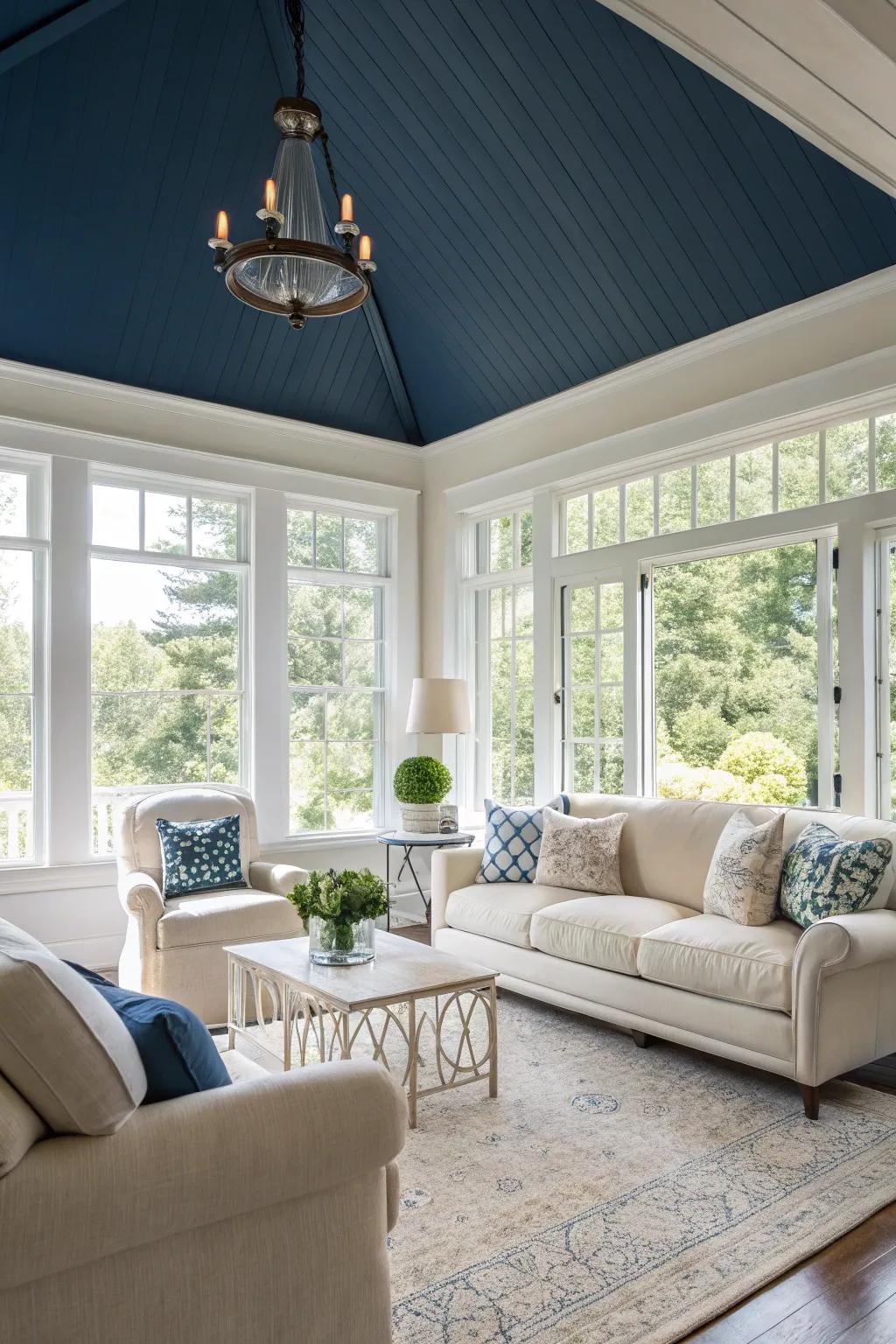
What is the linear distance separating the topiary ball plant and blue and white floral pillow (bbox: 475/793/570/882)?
34.7 inches

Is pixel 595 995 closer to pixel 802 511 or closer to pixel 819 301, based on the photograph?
pixel 802 511

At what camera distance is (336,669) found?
621 cm

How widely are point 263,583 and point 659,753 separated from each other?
8.12 ft

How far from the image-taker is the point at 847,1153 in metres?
2.88

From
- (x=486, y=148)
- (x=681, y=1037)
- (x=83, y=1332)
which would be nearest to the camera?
(x=83, y=1332)

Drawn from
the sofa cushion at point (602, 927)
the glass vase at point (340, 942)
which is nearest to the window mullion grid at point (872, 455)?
the sofa cushion at point (602, 927)

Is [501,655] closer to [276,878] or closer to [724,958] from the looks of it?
[276,878]

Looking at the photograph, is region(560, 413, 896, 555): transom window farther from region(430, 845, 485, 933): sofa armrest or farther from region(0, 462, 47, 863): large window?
region(0, 462, 47, 863): large window

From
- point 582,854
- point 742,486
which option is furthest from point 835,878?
point 742,486

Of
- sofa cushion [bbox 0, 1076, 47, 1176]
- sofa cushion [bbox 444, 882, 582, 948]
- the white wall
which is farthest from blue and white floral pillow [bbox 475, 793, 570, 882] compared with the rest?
sofa cushion [bbox 0, 1076, 47, 1176]

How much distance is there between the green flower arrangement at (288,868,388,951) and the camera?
333 centimetres

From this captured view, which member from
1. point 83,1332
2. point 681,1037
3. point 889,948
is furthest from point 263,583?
point 83,1332

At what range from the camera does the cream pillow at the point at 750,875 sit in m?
3.63

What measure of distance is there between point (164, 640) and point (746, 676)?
122 inches
